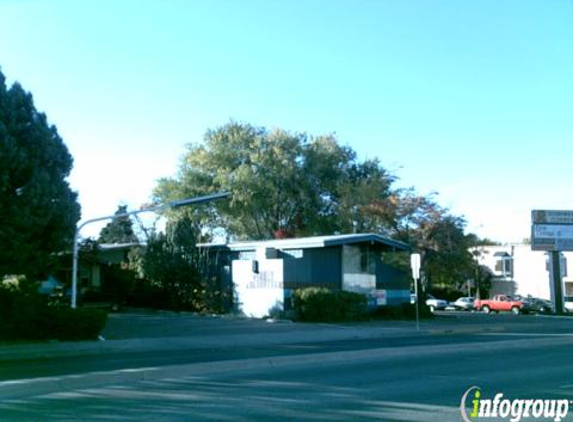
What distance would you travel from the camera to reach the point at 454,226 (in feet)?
129

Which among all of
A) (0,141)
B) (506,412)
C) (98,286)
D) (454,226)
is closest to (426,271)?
(454,226)

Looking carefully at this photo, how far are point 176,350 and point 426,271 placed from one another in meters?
22.2

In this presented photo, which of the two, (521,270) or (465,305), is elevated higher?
(521,270)

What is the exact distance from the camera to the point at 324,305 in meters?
32.4

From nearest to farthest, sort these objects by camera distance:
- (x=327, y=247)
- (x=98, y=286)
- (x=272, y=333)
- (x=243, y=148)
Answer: (x=272, y=333) < (x=327, y=247) < (x=98, y=286) < (x=243, y=148)

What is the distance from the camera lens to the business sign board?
164 feet

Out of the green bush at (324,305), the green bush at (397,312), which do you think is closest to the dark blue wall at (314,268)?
the green bush at (324,305)

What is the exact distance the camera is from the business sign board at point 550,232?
49938 mm

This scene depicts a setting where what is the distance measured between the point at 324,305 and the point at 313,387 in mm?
20634

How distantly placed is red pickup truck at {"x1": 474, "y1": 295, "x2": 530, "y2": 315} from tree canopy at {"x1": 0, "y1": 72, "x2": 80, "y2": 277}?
125 feet

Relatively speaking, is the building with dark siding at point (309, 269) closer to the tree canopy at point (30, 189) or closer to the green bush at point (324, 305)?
the green bush at point (324, 305)

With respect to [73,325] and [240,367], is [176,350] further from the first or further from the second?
[240,367]

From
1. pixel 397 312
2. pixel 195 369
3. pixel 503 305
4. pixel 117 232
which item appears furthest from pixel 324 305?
pixel 117 232

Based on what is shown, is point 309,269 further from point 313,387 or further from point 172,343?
point 313,387
